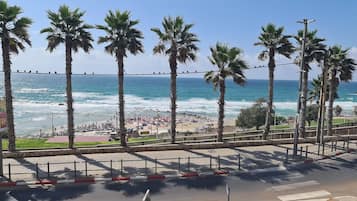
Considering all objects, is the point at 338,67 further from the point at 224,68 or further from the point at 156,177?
the point at 156,177

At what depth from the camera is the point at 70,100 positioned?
23.2 meters

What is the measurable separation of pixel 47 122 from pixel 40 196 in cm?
6852

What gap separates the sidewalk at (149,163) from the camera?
18938 millimetres

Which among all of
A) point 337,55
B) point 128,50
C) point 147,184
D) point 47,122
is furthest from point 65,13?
point 47,122

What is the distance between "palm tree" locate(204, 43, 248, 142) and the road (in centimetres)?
768

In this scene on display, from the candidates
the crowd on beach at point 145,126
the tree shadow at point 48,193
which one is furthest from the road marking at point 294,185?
the crowd on beach at point 145,126

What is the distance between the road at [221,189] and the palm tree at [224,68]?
768cm

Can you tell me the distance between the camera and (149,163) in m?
21.4

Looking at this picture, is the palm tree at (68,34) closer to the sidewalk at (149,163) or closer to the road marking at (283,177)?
the sidewalk at (149,163)

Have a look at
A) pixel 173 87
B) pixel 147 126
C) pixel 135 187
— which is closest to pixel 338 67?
pixel 173 87

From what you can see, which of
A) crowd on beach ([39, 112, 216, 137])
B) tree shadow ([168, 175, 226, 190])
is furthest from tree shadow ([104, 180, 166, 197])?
crowd on beach ([39, 112, 216, 137])

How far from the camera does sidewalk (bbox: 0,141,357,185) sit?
18.9 meters

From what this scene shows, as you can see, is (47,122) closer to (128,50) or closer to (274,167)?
(128,50)

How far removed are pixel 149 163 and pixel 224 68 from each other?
9102mm
